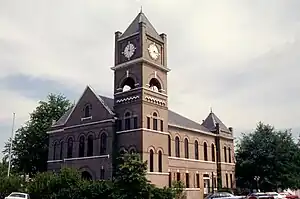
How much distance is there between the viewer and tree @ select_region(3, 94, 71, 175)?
197 feet

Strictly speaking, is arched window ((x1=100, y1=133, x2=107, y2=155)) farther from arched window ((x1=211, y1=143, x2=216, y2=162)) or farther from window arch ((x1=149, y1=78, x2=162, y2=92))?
arched window ((x1=211, y1=143, x2=216, y2=162))

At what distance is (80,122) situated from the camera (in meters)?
45.5

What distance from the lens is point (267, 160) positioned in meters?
56.7

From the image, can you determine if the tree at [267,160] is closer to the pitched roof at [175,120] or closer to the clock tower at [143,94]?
the pitched roof at [175,120]

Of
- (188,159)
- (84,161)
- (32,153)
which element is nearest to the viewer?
(84,161)

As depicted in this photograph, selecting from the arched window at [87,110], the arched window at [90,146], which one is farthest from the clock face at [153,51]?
the arched window at [90,146]

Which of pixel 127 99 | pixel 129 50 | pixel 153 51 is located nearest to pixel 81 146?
pixel 127 99

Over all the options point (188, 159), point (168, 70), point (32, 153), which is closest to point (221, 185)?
point (188, 159)

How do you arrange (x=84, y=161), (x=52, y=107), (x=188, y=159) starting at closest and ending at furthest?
(x=84, y=161)
(x=188, y=159)
(x=52, y=107)

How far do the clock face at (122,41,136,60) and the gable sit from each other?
6150mm

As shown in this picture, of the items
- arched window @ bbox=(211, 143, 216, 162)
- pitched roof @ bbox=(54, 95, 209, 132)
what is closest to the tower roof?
pitched roof @ bbox=(54, 95, 209, 132)

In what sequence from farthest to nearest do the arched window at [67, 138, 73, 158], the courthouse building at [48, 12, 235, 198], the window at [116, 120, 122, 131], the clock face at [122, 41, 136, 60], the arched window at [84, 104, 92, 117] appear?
the arched window at [67, 138, 73, 158] < the arched window at [84, 104, 92, 117] < the clock face at [122, 41, 136, 60] < the window at [116, 120, 122, 131] < the courthouse building at [48, 12, 235, 198]

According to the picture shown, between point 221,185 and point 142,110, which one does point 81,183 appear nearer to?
point 142,110

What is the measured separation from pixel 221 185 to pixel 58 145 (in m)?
23.5
